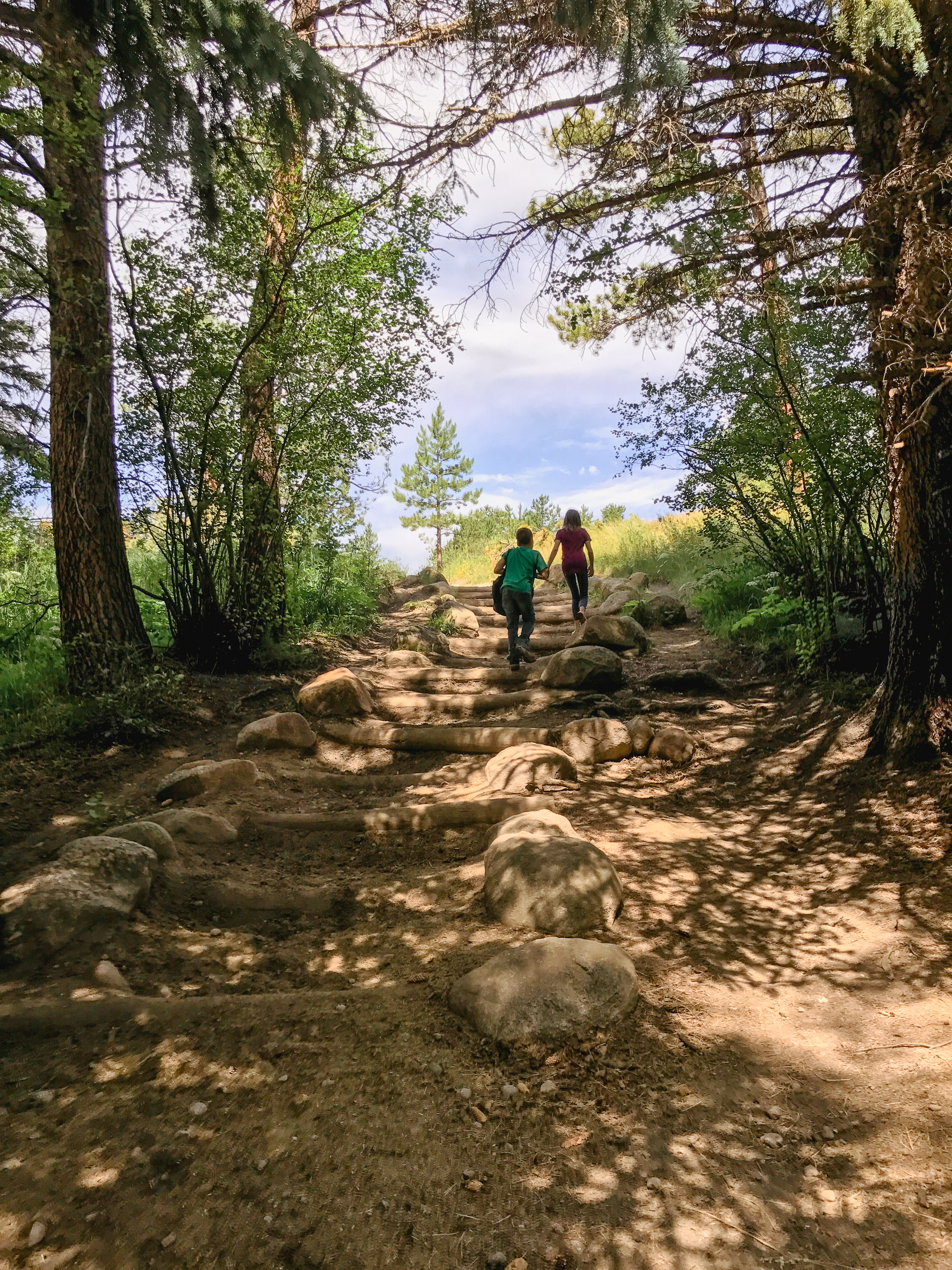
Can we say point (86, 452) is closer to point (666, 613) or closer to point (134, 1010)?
point (134, 1010)

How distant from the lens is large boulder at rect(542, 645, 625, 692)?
720cm

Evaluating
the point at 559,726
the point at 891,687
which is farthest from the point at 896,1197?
the point at 559,726

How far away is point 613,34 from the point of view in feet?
11.7

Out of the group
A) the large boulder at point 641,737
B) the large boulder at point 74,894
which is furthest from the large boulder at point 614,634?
the large boulder at point 74,894

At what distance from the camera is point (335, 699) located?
22.5 ft

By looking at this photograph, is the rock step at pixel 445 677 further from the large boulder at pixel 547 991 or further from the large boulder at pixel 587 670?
the large boulder at pixel 547 991

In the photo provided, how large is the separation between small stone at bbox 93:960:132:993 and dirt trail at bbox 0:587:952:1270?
36 mm

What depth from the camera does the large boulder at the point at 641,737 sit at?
5750mm

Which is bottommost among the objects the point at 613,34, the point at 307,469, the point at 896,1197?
the point at 896,1197

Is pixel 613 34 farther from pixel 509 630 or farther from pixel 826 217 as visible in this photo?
pixel 509 630

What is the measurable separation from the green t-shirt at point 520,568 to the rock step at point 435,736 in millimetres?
2304

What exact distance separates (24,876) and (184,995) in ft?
3.68

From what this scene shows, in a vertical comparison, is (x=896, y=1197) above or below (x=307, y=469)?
below

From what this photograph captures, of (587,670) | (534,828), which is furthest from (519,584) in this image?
(534,828)
